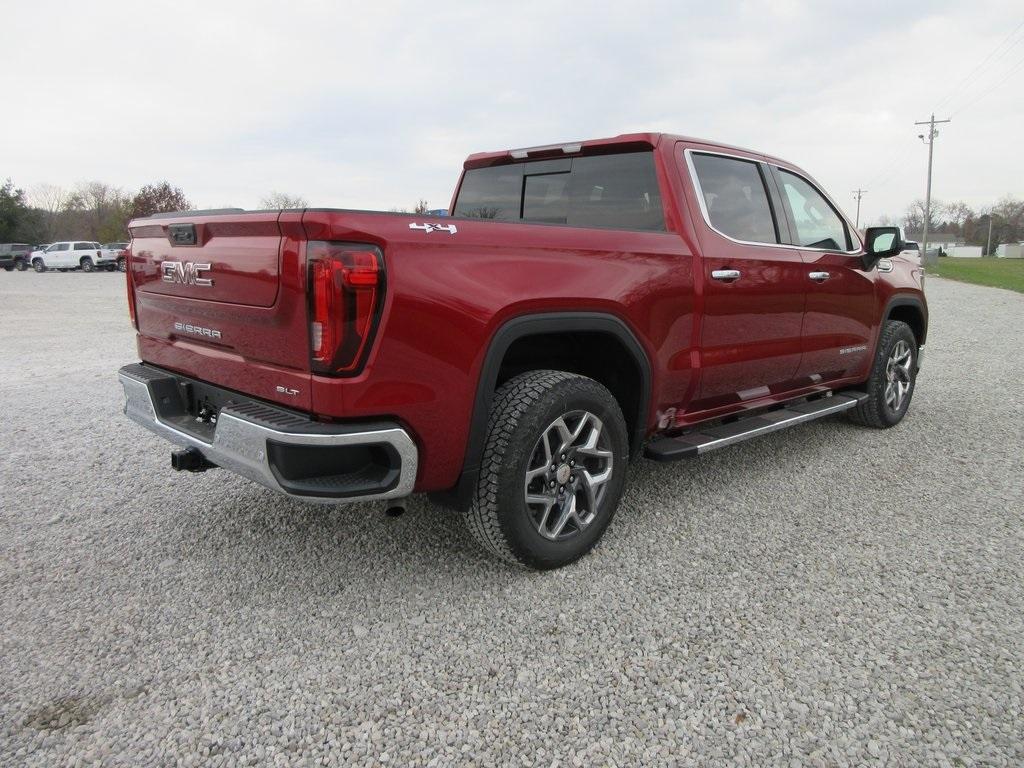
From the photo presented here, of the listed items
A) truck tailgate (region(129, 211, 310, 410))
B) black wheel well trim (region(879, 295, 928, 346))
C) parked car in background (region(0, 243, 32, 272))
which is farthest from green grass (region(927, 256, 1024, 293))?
parked car in background (region(0, 243, 32, 272))

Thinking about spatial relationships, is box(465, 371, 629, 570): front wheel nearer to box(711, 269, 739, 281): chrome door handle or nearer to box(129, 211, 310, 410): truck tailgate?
box(129, 211, 310, 410): truck tailgate

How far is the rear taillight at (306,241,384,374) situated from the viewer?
2314mm

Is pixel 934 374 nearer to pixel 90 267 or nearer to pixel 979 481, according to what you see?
pixel 979 481

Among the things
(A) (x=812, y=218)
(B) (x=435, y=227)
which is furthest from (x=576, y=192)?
(A) (x=812, y=218)

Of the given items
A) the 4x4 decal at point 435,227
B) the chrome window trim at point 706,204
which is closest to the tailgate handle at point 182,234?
the 4x4 decal at point 435,227

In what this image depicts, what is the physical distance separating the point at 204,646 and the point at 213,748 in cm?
55

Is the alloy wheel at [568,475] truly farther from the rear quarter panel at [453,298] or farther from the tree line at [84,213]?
the tree line at [84,213]

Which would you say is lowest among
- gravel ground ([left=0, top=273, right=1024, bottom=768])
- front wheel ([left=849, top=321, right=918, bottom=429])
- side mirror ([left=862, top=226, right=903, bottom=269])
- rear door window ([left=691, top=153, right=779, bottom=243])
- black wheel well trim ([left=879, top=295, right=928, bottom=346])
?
gravel ground ([left=0, top=273, right=1024, bottom=768])

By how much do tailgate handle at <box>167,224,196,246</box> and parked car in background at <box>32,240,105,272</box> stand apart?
40.9m

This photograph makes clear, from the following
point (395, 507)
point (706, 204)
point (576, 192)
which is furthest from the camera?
point (576, 192)

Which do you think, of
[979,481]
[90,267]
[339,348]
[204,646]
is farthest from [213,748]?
[90,267]

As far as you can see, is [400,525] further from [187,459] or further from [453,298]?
[453,298]

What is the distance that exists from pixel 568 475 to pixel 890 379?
3.47 metres

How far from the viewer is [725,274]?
3.62 m
